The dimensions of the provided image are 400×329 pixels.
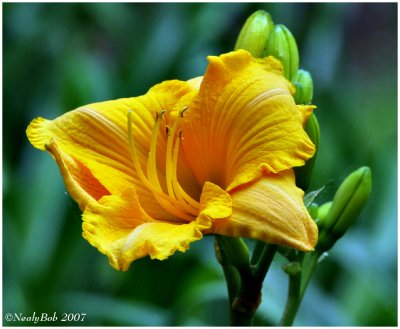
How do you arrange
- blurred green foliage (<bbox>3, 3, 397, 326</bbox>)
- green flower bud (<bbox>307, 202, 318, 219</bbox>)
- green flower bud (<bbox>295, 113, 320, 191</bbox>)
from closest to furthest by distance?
1. green flower bud (<bbox>295, 113, 320, 191</bbox>)
2. green flower bud (<bbox>307, 202, 318, 219</bbox>)
3. blurred green foliage (<bbox>3, 3, 397, 326</bbox>)

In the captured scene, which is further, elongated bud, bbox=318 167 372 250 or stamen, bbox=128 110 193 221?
elongated bud, bbox=318 167 372 250

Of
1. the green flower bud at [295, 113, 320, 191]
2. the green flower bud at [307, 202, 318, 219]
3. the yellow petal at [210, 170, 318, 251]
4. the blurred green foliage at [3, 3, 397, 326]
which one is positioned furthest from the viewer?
the blurred green foliage at [3, 3, 397, 326]

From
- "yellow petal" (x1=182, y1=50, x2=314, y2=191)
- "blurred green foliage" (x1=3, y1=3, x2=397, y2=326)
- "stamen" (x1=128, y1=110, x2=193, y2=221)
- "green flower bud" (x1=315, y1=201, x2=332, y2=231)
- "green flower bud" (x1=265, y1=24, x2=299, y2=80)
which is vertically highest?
"green flower bud" (x1=265, y1=24, x2=299, y2=80)

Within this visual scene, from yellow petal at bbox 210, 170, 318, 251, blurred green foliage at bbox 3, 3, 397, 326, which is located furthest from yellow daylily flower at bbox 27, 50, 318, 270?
blurred green foliage at bbox 3, 3, 397, 326

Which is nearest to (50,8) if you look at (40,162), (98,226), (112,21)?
(112,21)

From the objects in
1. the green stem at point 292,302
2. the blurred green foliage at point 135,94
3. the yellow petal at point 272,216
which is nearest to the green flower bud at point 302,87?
the yellow petal at point 272,216

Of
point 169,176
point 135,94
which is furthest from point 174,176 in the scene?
point 135,94

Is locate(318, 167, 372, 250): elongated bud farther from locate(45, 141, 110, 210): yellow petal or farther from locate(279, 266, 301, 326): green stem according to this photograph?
locate(45, 141, 110, 210): yellow petal

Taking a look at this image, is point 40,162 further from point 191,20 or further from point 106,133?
Result: point 106,133
